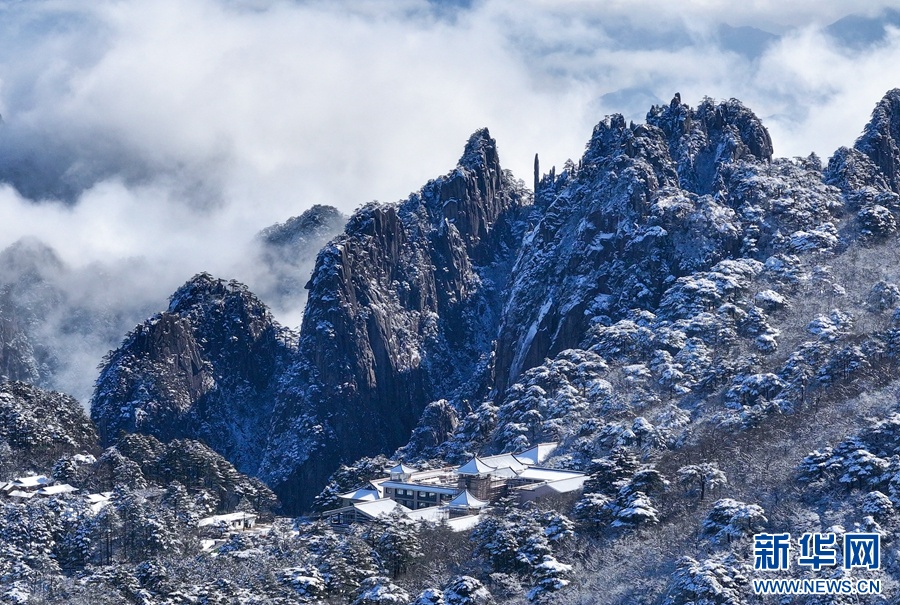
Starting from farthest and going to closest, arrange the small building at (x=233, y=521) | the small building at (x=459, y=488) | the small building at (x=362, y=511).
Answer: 1. the small building at (x=233, y=521)
2. the small building at (x=362, y=511)
3. the small building at (x=459, y=488)

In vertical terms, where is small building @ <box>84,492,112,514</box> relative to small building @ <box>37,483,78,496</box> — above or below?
below

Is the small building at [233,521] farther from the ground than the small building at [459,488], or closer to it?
closer to it

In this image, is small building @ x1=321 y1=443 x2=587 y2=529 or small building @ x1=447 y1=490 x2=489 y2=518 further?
small building @ x1=447 y1=490 x2=489 y2=518

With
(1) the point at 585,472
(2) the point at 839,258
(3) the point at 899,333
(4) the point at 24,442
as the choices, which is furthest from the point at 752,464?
(4) the point at 24,442

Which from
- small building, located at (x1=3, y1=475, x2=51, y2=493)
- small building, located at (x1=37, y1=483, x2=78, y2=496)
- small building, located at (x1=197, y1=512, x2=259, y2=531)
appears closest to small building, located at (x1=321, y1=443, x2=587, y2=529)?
small building, located at (x1=197, y1=512, x2=259, y2=531)

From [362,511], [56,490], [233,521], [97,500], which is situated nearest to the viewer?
[362,511]

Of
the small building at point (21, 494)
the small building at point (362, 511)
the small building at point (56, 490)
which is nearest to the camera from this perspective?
the small building at point (362, 511)

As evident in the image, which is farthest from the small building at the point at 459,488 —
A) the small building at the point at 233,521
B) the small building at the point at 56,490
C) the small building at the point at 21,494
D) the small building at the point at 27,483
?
the small building at the point at 21,494

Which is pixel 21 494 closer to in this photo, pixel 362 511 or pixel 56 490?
pixel 56 490

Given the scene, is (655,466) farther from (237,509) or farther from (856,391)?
(237,509)

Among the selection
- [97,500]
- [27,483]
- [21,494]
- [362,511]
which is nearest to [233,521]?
[97,500]

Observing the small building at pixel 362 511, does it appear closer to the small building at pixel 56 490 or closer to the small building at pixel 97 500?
the small building at pixel 97 500

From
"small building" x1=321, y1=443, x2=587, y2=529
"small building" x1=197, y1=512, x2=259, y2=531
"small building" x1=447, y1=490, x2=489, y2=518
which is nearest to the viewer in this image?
"small building" x1=321, y1=443, x2=587, y2=529

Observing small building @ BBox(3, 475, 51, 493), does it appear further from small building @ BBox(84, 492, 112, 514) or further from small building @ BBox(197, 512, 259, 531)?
small building @ BBox(197, 512, 259, 531)
